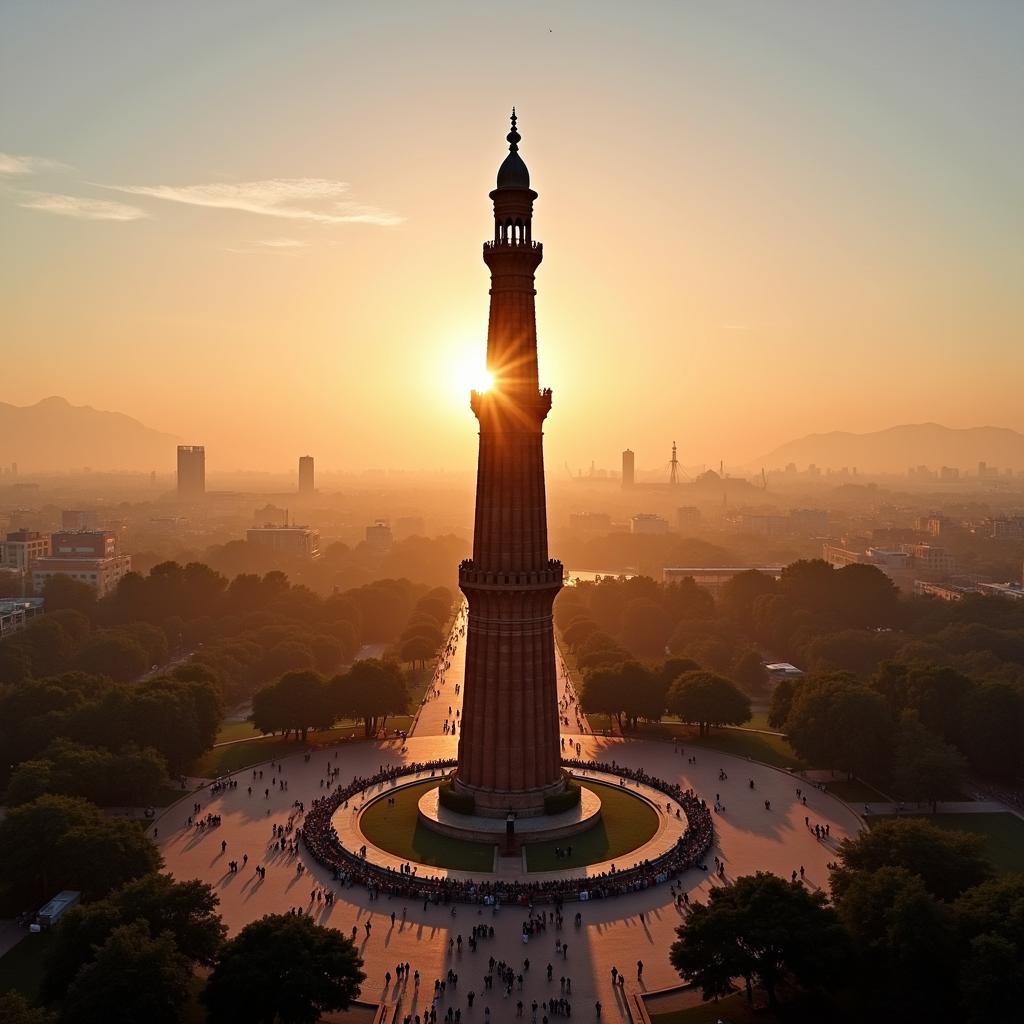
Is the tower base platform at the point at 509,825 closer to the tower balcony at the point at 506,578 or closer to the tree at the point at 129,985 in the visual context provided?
the tower balcony at the point at 506,578

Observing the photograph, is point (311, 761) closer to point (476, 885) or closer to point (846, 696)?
point (476, 885)

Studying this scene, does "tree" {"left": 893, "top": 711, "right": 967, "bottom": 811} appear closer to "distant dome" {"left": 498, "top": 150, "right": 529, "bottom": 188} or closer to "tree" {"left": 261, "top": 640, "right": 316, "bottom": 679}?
"distant dome" {"left": 498, "top": 150, "right": 529, "bottom": 188}

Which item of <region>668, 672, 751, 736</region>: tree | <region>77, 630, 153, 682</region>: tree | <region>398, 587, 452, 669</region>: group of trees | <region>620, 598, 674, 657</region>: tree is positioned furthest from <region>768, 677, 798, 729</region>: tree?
<region>77, 630, 153, 682</region>: tree

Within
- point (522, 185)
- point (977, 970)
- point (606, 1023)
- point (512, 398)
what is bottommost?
point (606, 1023)

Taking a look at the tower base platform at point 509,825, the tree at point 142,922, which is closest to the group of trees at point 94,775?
the tower base platform at point 509,825

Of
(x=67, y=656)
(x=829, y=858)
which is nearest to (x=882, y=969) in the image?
(x=829, y=858)
